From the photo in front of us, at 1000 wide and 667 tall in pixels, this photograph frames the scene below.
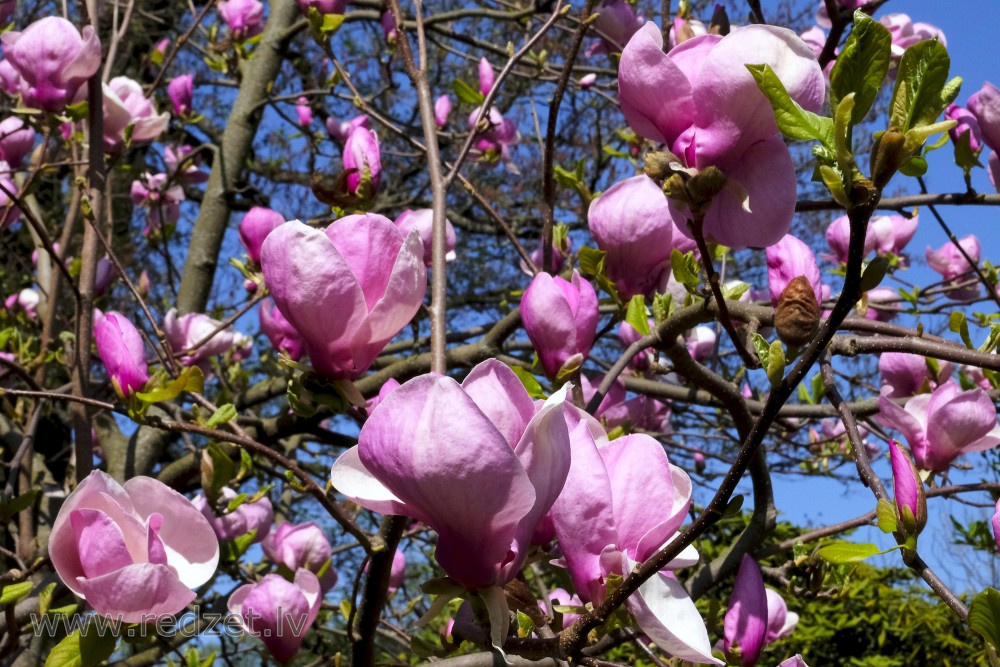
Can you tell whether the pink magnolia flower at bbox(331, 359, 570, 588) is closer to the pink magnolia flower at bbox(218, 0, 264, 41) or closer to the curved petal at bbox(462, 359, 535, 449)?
the curved petal at bbox(462, 359, 535, 449)

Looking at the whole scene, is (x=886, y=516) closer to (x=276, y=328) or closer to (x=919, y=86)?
(x=919, y=86)

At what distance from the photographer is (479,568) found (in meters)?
0.55

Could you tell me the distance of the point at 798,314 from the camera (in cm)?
Result: 57

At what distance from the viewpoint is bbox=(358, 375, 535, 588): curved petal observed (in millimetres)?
490

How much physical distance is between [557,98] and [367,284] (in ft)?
2.08

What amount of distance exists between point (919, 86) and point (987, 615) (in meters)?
0.44

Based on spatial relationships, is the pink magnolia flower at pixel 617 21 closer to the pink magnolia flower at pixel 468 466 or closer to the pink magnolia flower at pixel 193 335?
the pink magnolia flower at pixel 193 335

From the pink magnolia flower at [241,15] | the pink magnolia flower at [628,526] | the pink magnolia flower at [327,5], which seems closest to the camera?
the pink magnolia flower at [628,526]

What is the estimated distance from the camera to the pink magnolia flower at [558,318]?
3.44 feet

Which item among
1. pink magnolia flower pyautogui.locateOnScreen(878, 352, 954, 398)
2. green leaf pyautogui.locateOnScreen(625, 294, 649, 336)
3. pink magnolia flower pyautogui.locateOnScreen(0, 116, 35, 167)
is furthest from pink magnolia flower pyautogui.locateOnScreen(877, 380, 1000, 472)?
pink magnolia flower pyautogui.locateOnScreen(0, 116, 35, 167)

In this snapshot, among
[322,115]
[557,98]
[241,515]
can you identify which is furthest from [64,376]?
[557,98]

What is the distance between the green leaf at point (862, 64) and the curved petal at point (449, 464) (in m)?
0.27

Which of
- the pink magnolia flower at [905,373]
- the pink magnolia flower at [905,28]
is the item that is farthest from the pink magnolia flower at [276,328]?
the pink magnolia flower at [905,28]

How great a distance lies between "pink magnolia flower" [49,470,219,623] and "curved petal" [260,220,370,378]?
20 cm
